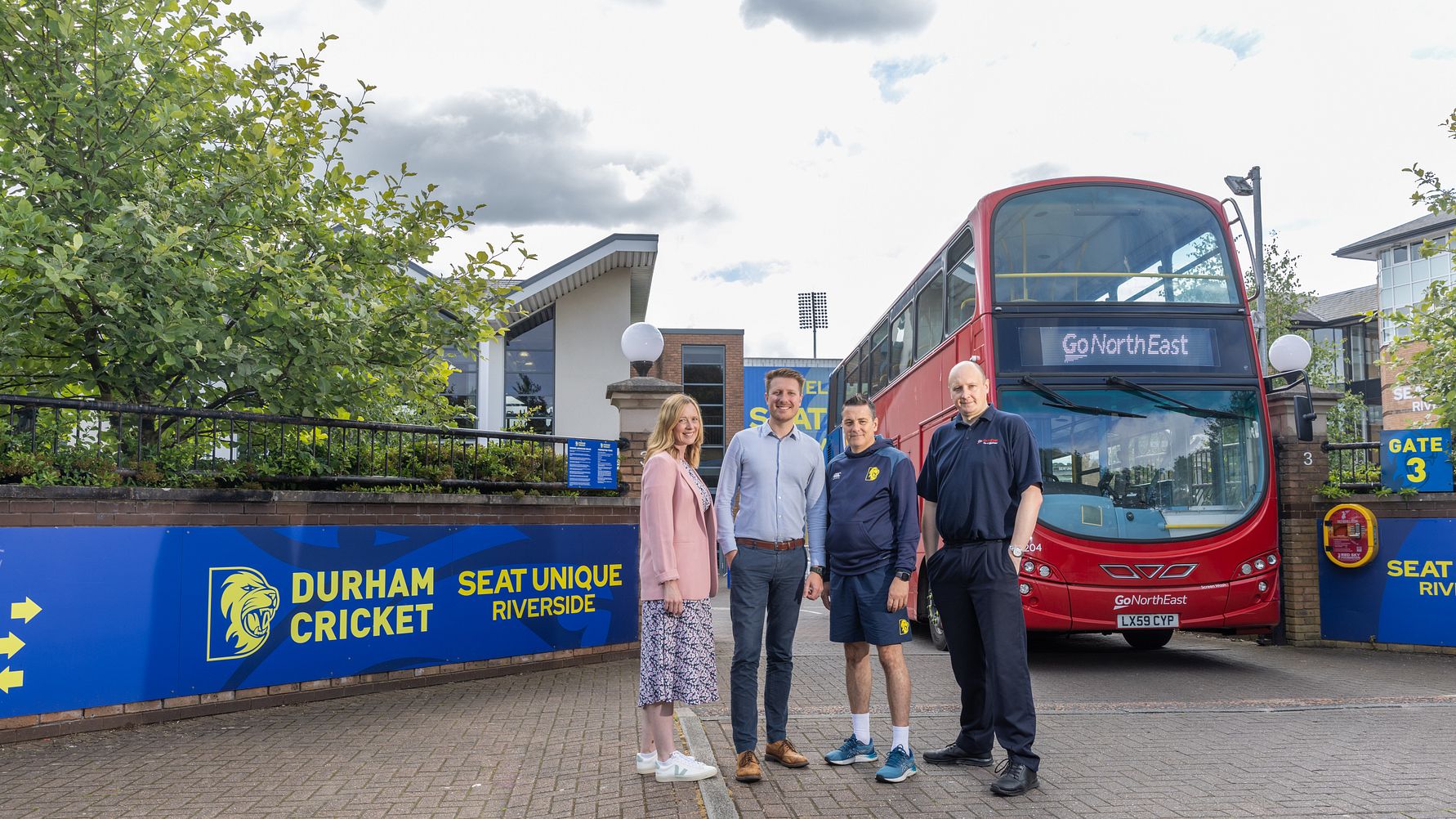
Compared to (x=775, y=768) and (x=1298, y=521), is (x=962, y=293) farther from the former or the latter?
(x=775, y=768)

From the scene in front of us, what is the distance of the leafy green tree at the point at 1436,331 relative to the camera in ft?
37.1

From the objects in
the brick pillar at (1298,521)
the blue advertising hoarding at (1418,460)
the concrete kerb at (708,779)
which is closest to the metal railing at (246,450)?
the concrete kerb at (708,779)

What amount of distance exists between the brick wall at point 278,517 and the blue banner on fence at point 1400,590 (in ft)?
23.5

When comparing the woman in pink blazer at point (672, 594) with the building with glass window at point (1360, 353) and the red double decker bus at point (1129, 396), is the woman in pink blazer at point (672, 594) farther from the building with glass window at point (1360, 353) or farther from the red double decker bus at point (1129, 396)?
the building with glass window at point (1360, 353)

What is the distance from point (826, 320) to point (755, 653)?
65.3 m

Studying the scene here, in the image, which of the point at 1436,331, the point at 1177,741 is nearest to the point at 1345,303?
the point at 1436,331

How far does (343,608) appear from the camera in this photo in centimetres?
779

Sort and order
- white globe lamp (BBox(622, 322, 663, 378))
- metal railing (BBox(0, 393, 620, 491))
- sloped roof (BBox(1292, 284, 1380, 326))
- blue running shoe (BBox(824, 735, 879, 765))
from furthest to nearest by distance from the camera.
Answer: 1. sloped roof (BBox(1292, 284, 1380, 326))
2. white globe lamp (BBox(622, 322, 663, 378))
3. metal railing (BBox(0, 393, 620, 491))
4. blue running shoe (BBox(824, 735, 879, 765))

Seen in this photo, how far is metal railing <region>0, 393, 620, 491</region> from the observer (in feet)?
21.4

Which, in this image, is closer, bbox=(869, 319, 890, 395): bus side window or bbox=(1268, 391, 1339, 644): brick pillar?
bbox=(1268, 391, 1339, 644): brick pillar

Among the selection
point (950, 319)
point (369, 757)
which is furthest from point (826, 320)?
point (369, 757)

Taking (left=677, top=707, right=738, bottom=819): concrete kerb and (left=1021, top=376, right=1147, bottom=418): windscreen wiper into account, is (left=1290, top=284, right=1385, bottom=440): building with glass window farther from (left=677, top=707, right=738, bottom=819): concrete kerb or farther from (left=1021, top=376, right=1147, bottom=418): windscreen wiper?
(left=677, top=707, right=738, bottom=819): concrete kerb

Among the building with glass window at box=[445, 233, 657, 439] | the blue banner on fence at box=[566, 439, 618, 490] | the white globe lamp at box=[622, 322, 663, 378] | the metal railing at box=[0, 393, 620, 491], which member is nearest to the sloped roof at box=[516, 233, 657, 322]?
the building with glass window at box=[445, 233, 657, 439]

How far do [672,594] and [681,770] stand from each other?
825mm
